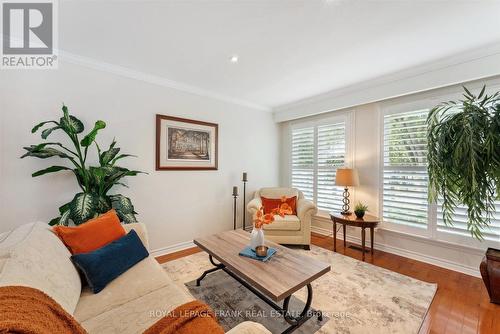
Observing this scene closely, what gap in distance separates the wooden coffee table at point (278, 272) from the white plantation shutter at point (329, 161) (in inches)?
78.9

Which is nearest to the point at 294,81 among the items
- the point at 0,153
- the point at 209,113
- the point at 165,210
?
the point at 209,113

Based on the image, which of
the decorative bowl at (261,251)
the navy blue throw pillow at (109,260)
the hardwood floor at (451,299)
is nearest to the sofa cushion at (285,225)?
the hardwood floor at (451,299)

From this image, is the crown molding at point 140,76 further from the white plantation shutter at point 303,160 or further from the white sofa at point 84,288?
the white sofa at point 84,288

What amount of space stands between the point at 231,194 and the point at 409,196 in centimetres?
266

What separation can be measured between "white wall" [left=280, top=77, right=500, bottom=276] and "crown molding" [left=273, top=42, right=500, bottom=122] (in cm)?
18

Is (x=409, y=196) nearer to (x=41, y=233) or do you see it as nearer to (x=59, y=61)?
(x=41, y=233)

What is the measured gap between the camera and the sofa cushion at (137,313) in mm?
1062

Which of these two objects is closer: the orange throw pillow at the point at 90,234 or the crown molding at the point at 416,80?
the orange throw pillow at the point at 90,234

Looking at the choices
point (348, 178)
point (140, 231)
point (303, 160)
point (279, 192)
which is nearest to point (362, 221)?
point (348, 178)

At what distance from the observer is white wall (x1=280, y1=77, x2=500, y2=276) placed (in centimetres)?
247

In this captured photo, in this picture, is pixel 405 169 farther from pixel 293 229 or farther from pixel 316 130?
pixel 293 229

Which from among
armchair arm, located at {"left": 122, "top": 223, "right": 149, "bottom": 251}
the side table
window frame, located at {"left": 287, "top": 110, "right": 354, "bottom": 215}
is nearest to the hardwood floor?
the side table

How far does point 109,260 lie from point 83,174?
1.14m

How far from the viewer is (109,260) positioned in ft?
4.84
